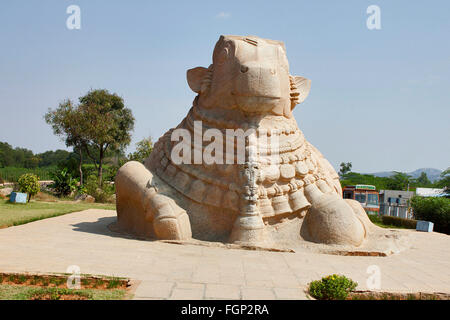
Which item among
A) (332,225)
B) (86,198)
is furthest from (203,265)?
(86,198)

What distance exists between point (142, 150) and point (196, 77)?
16.4 meters

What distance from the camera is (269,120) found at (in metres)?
6.88

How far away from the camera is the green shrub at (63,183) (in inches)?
717

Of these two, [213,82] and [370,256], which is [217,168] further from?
[370,256]

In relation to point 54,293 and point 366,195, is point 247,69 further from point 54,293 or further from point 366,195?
point 366,195

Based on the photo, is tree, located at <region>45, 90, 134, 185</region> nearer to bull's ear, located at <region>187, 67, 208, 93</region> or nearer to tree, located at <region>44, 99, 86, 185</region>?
tree, located at <region>44, 99, 86, 185</region>

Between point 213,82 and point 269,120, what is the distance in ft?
3.85

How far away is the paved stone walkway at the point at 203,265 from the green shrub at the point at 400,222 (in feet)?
21.5

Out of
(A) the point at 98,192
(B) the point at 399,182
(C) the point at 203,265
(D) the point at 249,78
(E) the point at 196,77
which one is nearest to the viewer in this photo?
(C) the point at 203,265

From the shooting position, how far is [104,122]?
21609 millimetres

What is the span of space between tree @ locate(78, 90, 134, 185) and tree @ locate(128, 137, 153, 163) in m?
1.14

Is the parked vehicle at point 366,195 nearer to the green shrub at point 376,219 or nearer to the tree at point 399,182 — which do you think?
the green shrub at point 376,219

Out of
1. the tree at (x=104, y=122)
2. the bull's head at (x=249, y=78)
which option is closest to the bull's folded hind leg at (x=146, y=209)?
the bull's head at (x=249, y=78)

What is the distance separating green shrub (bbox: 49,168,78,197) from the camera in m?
18.2
